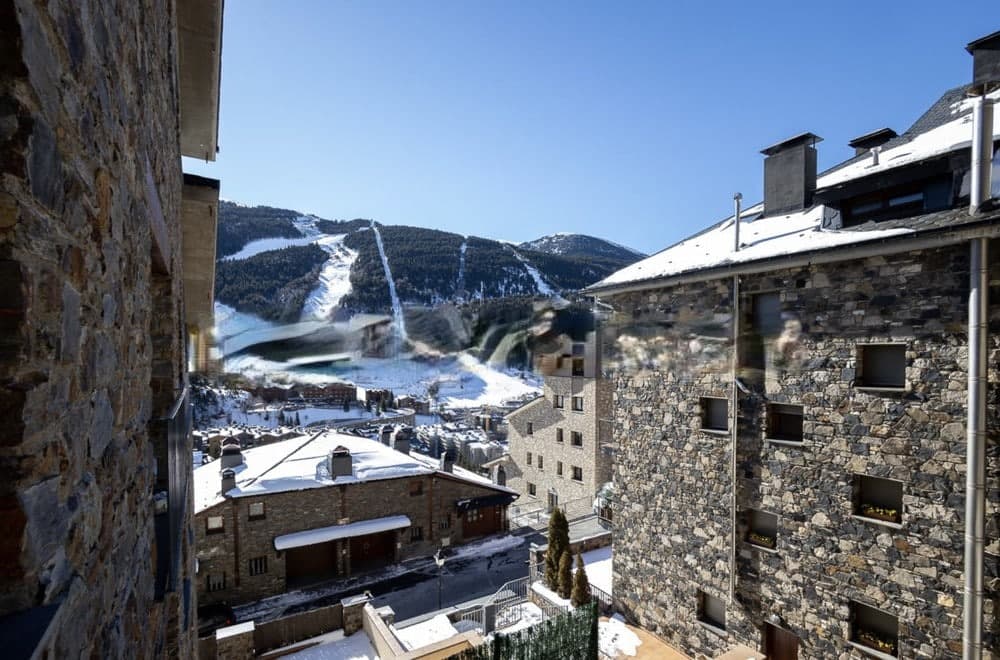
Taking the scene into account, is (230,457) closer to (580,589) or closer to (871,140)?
(580,589)

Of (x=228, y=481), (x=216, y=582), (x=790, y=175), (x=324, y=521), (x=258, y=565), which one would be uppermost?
(x=790, y=175)

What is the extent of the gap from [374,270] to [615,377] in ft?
83.5

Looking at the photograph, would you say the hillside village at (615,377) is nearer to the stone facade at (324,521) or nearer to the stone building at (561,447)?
the stone facade at (324,521)

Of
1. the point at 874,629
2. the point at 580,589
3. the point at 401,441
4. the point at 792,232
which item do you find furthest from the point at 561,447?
the point at 792,232

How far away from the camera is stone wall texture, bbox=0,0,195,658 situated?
863mm

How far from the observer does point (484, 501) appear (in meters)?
21.4

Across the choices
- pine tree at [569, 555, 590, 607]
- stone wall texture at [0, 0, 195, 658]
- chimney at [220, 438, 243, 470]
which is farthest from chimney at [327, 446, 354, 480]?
stone wall texture at [0, 0, 195, 658]

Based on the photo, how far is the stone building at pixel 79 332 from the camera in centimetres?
86

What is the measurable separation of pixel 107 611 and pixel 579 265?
39084 mm

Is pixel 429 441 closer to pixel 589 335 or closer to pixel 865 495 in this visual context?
pixel 589 335

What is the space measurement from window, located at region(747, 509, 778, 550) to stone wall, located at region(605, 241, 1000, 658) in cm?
16

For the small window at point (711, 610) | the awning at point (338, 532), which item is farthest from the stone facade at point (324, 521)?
the small window at point (711, 610)

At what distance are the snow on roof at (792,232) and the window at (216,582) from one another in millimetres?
15507

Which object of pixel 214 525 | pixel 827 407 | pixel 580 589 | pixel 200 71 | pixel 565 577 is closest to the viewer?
pixel 200 71
